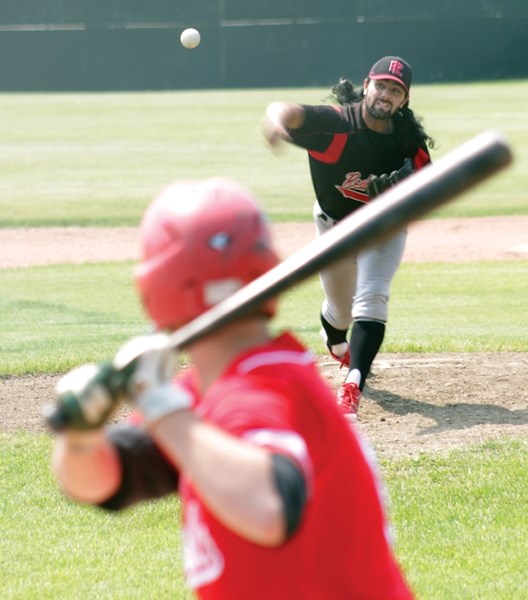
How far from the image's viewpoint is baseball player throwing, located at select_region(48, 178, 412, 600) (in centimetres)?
194

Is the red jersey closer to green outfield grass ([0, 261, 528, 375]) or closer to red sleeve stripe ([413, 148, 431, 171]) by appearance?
red sleeve stripe ([413, 148, 431, 171])

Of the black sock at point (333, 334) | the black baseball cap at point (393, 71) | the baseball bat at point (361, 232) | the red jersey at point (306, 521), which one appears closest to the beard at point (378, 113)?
the black baseball cap at point (393, 71)

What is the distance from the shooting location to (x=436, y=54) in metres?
38.9

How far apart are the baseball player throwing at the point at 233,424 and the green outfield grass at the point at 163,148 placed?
13.0 metres

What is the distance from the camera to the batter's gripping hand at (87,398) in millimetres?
1987

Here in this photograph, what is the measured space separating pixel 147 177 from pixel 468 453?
53.6 feet

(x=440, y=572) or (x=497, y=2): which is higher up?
(x=440, y=572)

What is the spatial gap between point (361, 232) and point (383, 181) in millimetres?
4883

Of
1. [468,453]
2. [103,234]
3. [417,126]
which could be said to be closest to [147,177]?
[103,234]

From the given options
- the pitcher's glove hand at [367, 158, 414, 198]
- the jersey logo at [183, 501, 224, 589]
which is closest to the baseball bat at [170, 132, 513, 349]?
the jersey logo at [183, 501, 224, 589]

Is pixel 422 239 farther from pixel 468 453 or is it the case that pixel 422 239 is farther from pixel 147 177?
pixel 468 453

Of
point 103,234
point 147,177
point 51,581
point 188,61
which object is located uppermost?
point 51,581

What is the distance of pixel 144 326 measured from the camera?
386 inches

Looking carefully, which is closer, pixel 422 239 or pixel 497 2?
pixel 422 239
